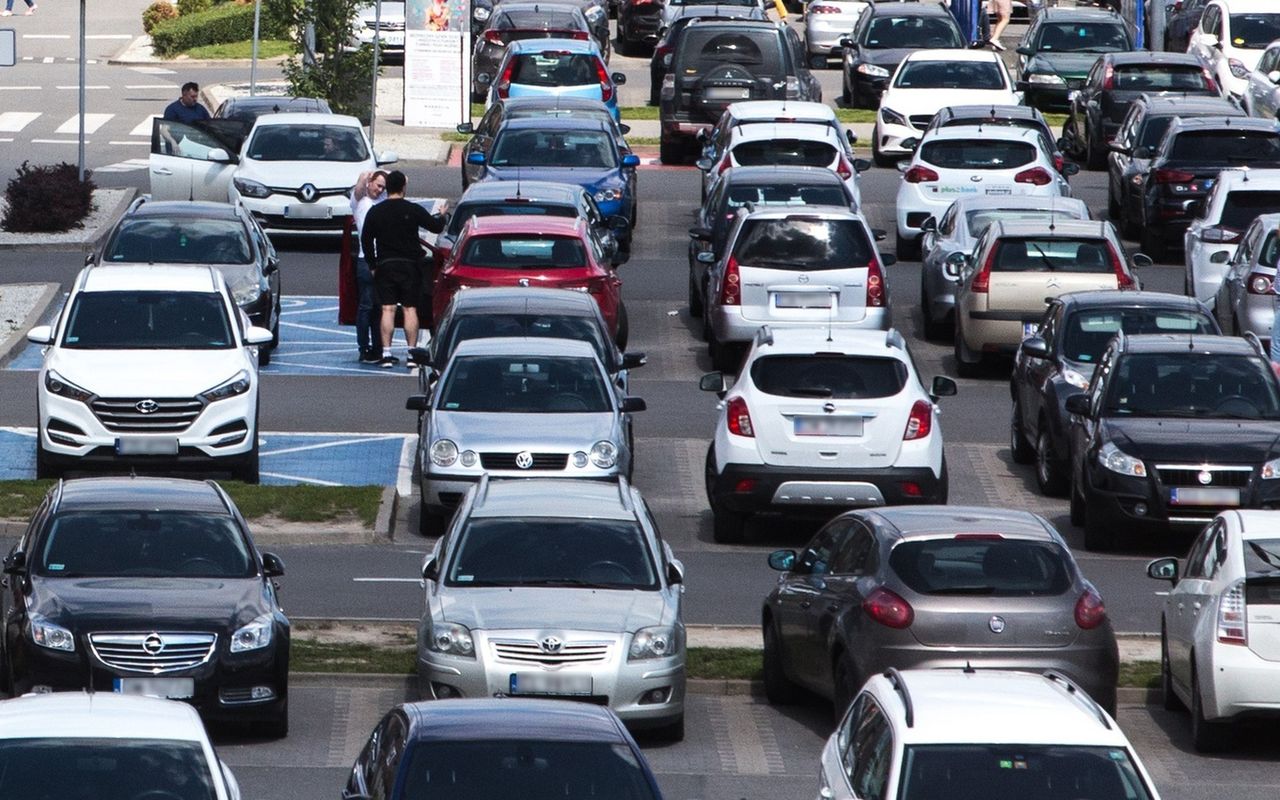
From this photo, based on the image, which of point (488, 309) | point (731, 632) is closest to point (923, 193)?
point (488, 309)

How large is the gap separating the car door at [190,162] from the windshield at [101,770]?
1002 inches

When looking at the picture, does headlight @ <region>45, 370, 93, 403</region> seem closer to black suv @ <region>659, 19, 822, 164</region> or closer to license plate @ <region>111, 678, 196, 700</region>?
license plate @ <region>111, 678, 196, 700</region>

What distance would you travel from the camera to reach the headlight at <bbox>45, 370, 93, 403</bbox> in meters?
21.2

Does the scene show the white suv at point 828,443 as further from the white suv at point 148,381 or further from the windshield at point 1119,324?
the white suv at point 148,381

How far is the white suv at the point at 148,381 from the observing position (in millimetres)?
21188

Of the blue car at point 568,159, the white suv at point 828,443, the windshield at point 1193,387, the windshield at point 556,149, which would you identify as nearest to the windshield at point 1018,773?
the white suv at point 828,443

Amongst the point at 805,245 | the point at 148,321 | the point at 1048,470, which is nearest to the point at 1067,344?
the point at 1048,470

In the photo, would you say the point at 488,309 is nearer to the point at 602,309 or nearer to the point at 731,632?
the point at 602,309

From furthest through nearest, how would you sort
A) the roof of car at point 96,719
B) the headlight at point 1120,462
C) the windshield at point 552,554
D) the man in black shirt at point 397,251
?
the man in black shirt at point 397,251 → the headlight at point 1120,462 → the windshield at point 552,554 → the roof of car at point 96,719

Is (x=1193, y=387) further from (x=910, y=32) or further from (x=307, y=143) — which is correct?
(x=910, y=32)

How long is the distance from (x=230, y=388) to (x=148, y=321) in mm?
1068

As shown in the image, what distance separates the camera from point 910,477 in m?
20.1

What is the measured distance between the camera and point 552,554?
1540cm

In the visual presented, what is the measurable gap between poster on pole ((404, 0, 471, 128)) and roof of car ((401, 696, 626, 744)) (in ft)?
112
